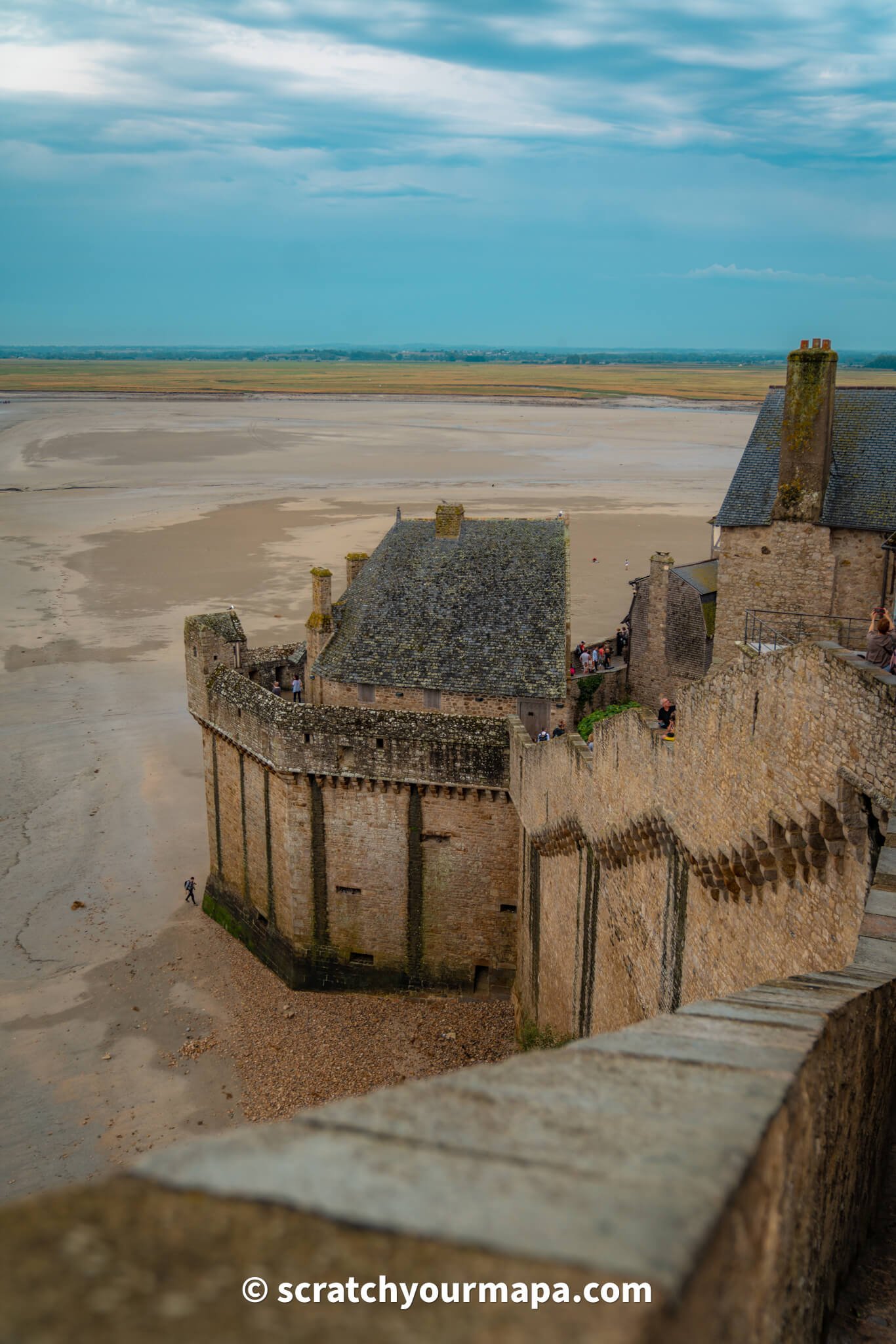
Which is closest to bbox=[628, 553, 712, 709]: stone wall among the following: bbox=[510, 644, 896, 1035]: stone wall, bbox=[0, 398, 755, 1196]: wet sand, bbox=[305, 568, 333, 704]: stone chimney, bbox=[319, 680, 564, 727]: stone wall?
bbox=[319, 680, 564, 727]: stone wall

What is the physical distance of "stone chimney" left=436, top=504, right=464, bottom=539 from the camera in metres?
27.5

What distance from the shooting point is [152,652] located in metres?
46.6

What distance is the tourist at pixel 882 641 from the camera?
10102 mm

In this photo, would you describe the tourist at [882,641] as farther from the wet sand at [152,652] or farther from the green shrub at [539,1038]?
the wet sand at [152,652]

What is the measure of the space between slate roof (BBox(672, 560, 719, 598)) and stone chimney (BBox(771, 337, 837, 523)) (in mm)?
5940

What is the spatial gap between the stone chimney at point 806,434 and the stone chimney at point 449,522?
8033 millimetres

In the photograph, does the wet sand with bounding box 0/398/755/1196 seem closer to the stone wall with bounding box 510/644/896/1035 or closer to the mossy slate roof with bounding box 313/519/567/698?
the stone wall with bounding box 510/644/896/1035

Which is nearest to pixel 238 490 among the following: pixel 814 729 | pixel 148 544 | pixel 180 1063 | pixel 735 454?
pixel 148 544

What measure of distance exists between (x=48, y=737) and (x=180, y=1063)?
770 inches

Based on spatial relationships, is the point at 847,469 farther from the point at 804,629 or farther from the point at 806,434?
the point at 804,629

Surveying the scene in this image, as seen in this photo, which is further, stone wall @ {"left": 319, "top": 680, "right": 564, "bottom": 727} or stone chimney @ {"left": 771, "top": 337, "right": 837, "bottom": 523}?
stone wall @ {"left": 319, "top": 680, "right": 564, "bottom": 727}

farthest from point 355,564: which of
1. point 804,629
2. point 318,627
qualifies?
point 804,629

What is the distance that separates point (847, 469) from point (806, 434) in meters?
1.27

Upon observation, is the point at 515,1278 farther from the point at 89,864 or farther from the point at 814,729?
the point at 89,864
